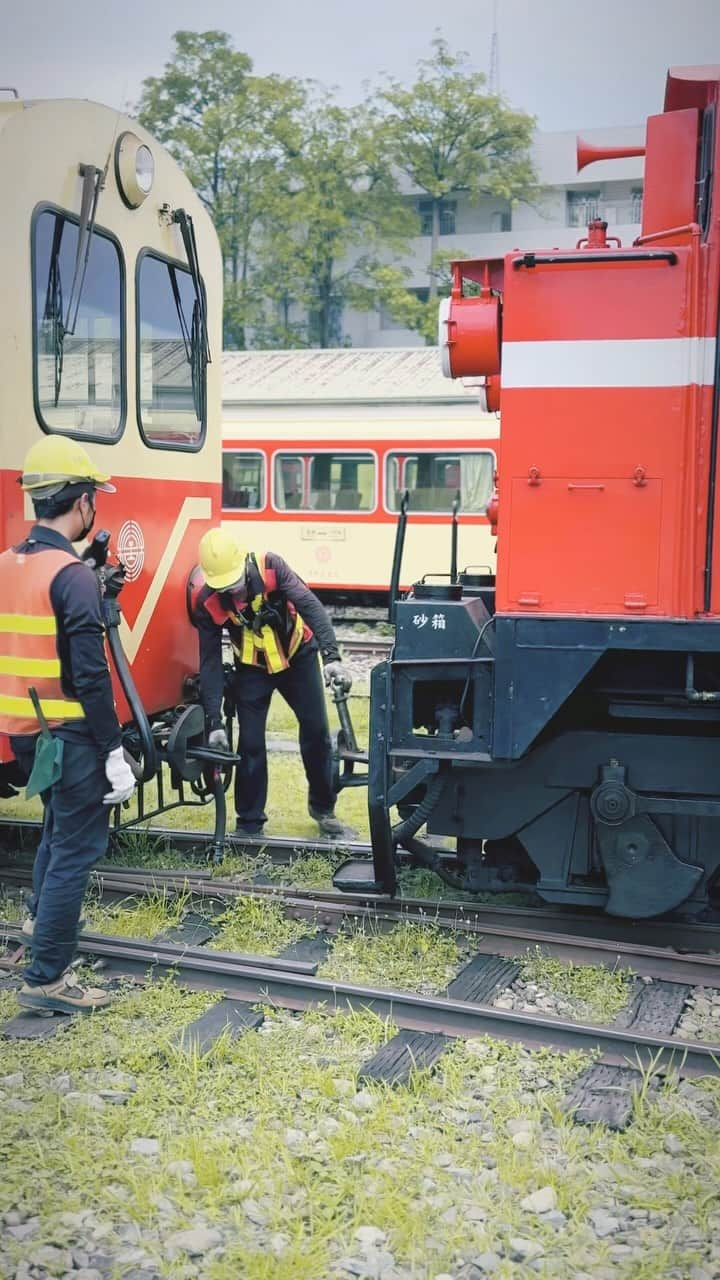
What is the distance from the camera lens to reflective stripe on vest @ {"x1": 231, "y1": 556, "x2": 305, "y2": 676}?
21.2 ft

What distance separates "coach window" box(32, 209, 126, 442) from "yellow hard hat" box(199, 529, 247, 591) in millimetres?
741

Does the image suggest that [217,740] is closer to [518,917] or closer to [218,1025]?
[518,917]

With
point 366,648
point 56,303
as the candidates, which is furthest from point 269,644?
point 366,648

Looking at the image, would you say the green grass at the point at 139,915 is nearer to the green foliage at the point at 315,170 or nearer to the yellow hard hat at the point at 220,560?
the yellow hard hat at the point at 220,560

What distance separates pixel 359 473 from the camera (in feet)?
57.5

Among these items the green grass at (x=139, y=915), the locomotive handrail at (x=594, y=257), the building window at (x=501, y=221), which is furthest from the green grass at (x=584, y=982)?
the building window at (x=501, y=221)

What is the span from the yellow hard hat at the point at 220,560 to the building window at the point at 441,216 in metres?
34.7

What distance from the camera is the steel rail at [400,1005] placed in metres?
4.20

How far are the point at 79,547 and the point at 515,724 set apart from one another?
2.59 metres

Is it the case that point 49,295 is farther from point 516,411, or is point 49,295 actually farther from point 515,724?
point 515,724

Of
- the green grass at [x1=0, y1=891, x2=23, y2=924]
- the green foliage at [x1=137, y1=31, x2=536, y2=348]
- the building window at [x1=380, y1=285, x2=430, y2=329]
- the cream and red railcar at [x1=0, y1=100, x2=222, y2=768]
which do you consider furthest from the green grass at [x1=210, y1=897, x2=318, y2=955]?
the building window at [x1=380, y1=285, x2=430, y2=329]

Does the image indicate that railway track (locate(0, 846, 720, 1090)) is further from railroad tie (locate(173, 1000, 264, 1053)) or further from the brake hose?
the brake hose

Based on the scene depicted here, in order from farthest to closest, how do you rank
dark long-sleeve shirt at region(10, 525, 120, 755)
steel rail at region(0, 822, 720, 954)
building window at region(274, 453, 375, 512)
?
building window at region(274, 453, 375, 512)
steel rail at region(0, 822, 720, 954)
dark long-sleeve shirt at region(10, 525, 120, 755)

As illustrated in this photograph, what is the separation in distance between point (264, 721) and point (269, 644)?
1.82ft
